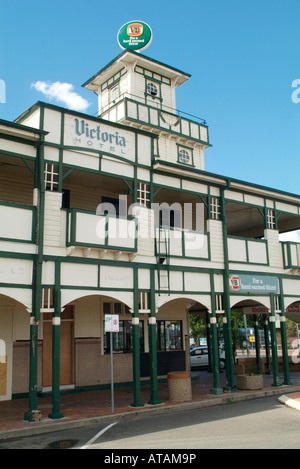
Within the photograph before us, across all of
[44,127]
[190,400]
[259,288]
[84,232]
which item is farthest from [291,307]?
[44,127]

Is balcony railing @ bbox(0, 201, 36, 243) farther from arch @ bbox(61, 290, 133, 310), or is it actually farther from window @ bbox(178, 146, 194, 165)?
window @ bbox(178, 146, 194, 165)

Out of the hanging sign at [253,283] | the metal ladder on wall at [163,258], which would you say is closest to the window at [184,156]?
the hanging sign at [253,283]

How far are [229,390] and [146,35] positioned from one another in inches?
680

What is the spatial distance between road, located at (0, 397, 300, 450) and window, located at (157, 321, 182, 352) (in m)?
7.18

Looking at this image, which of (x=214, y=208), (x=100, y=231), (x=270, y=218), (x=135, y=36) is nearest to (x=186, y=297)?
(x=214, y=208)

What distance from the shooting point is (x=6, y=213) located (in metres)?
11.4

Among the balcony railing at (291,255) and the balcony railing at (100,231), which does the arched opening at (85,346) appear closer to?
the balcony railing at (100,231)

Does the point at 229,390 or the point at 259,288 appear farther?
the point at 259,288

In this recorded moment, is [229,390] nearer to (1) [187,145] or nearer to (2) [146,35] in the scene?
(1) [187,145]

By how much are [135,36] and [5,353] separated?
1655cm

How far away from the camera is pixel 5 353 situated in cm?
1455

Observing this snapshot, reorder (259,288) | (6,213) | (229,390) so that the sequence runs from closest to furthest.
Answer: (6,213)
(229,390)
(259,288)

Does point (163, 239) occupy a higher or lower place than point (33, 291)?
higher

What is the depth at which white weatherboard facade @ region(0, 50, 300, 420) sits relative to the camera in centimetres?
1191
